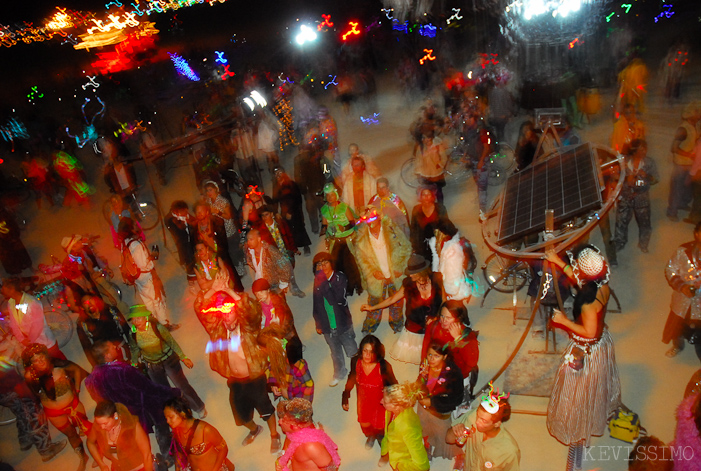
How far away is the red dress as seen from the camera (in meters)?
4.55

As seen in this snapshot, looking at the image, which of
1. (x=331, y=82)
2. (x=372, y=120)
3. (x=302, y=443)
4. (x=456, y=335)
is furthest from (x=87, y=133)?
(x=456, y=335)

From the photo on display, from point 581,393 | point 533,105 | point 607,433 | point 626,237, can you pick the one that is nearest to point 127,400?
point 581,393

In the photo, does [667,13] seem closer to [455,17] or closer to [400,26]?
[455,17]

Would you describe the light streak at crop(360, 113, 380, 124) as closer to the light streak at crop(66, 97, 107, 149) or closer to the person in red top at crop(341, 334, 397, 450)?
the light streak at crop(66, 97, 107, 149)

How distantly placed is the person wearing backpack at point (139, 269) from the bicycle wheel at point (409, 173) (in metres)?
5.46

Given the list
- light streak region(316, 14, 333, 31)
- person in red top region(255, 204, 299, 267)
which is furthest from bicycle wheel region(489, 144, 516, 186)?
light streak region(316, 14, 333, 31)

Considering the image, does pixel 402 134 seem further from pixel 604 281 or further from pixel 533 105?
pixel 604 281

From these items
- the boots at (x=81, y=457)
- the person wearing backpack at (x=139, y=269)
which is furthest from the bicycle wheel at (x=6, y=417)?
the person wearing backpack at (x=139, y=269)

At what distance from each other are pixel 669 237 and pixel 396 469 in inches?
234

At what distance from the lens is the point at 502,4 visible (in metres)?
15.4

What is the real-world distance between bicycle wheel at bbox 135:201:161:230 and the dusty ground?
40cm

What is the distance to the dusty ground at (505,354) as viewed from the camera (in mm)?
5145

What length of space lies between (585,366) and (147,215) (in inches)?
390

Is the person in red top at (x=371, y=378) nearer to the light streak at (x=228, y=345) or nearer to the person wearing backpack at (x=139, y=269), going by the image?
the light streak at (x=228, y=345)
